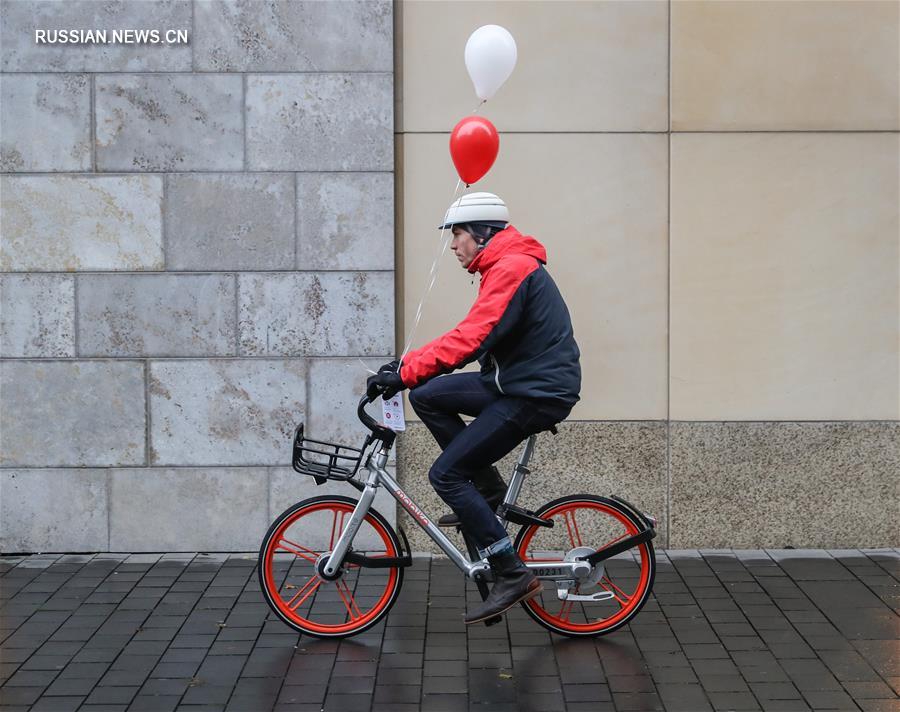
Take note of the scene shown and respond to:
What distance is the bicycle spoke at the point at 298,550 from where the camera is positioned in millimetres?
5516

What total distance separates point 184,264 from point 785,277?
3.63m

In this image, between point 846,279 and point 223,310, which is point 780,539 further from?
point 223,310

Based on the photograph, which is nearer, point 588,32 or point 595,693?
point 595,693

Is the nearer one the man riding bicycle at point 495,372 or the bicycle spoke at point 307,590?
the man riding bicycle at point 495,372

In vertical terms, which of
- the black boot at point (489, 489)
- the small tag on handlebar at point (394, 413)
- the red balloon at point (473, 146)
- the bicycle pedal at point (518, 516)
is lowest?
the bicycle pedal at point (518, 516)

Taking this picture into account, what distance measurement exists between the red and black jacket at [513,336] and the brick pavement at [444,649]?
1.23 meters

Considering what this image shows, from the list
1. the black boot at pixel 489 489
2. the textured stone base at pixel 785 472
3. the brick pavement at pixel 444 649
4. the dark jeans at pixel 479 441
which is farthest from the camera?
the textured stone base at pixel 785 472

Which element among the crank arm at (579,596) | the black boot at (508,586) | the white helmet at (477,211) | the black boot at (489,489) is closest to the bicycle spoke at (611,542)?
the crank arm at (579,596)

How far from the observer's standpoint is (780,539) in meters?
7.05

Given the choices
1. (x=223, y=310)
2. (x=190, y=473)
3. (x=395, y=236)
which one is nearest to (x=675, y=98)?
(x=395, y=236)

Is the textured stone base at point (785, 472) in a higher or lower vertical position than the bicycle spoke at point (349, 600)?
higher

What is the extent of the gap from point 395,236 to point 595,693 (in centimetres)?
321

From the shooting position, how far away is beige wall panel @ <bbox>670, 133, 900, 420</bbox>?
698 cm

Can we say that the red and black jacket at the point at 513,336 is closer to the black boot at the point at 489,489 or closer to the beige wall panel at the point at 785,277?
the black boot at the point at 489,489
